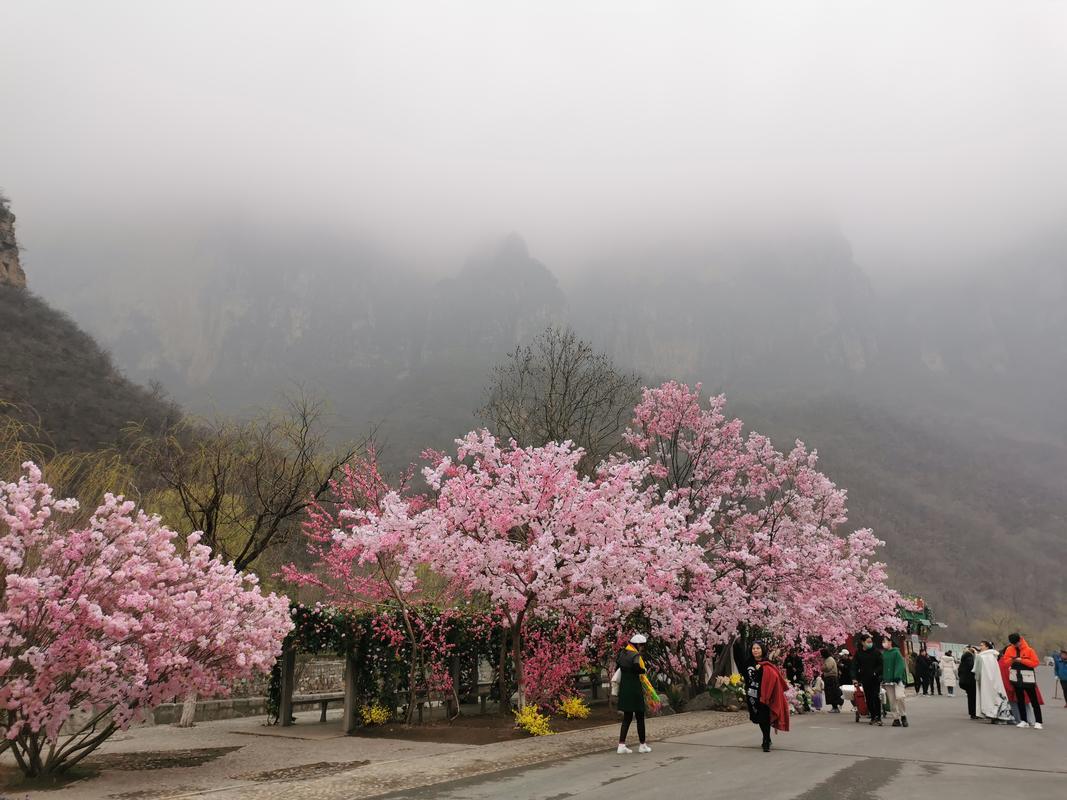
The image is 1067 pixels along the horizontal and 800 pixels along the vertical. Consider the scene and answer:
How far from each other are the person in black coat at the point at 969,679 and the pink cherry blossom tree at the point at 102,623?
15226 millimetres

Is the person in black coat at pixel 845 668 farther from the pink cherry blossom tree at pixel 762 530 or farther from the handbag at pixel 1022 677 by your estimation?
the handbag at pixel 1022 677

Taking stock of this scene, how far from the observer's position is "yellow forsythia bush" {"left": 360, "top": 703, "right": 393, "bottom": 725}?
13.4 metres

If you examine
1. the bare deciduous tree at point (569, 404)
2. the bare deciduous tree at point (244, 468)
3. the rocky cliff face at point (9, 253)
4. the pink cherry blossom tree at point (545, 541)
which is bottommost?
the pink cherry blossom tree at point (545, 541)

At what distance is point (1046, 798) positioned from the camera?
7508mm

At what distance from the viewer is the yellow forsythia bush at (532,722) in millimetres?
12602

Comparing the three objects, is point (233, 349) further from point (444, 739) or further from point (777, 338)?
point (444, 739)

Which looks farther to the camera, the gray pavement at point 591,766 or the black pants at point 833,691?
the black pants at point 833,691

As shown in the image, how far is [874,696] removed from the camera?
15.4 m

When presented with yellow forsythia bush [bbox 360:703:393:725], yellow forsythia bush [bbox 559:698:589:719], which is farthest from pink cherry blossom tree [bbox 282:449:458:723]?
yellow forsythia bush [bbox 559:698:589:719]

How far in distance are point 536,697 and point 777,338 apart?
151 metres

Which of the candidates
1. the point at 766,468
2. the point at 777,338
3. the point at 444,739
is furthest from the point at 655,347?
the point at 444,739

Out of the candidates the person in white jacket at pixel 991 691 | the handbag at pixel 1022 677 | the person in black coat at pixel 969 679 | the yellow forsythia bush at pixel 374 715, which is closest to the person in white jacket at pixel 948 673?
the person in black coat at pixel 969 679

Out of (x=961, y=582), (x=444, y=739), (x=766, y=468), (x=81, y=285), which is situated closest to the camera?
(x=444, y=739)

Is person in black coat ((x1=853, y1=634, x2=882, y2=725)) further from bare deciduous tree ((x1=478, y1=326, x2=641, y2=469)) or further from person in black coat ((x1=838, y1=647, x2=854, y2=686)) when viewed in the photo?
bare deciduous tree ((x1=478, y1=326, x2=641, y2=469))
